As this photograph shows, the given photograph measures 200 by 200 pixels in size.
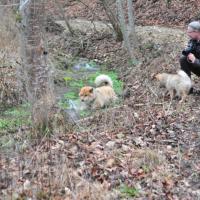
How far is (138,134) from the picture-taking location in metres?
8.68

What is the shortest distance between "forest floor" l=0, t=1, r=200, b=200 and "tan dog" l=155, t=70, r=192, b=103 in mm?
187

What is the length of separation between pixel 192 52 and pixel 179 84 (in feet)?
2.47

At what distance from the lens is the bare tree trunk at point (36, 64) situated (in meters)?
8.55

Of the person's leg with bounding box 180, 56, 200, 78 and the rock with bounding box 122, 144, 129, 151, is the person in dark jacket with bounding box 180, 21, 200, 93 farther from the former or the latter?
the rock with bounding box 122, 144, 129, 151

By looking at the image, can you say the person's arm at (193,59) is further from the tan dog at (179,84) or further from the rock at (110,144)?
the rock at (110,144)

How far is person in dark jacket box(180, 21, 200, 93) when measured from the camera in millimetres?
10391

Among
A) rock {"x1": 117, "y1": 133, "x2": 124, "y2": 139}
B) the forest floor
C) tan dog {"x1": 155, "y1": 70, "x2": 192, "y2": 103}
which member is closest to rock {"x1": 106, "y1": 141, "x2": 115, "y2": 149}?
the forest floor

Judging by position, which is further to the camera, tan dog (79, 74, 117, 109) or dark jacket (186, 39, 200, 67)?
tan dog (79, 74, 117, 109)

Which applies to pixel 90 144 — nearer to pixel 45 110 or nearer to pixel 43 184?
pixel 45 110

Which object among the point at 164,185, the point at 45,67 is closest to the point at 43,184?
the point at 164,185

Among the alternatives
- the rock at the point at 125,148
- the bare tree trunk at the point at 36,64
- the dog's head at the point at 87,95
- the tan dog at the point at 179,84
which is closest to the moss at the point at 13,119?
the bare tree trunk at the point at 36,64

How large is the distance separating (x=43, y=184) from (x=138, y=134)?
2.86 m

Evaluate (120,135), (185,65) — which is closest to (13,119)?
(120,135)

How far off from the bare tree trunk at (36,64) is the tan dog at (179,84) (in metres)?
3.27
